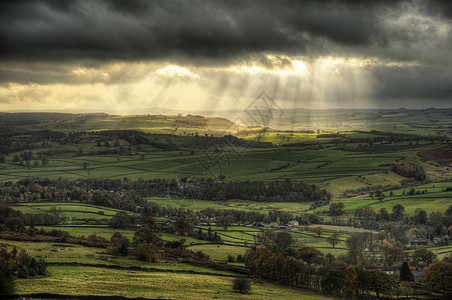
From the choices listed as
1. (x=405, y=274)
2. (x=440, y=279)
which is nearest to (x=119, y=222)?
(x=405, y=274)

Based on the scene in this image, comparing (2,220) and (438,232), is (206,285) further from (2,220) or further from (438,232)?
(438,232)

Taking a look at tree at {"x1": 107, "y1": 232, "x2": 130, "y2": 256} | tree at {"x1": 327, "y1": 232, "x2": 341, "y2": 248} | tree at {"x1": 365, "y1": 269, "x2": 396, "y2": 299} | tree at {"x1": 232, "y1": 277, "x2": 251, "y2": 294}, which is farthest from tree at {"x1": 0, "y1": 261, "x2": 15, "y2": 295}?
tree at {"x1": 327, "y1": 232, "x2": 341, "y2": 248}

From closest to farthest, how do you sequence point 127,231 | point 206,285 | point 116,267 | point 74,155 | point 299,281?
point 206,285
point 116,267
point 299,281
point 127,231
point 74,155

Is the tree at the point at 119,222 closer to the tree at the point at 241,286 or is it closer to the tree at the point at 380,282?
the tree at the point at 241,286

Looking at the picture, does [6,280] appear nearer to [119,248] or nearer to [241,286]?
[119,248]


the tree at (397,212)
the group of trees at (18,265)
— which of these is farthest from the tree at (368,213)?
the group of trees at (18,265)

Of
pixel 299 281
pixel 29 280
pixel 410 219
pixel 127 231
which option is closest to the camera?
pixel 29 280

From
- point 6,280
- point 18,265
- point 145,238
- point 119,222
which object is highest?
point 6,280

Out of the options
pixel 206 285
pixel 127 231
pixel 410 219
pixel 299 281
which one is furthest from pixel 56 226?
pixel 410 219
